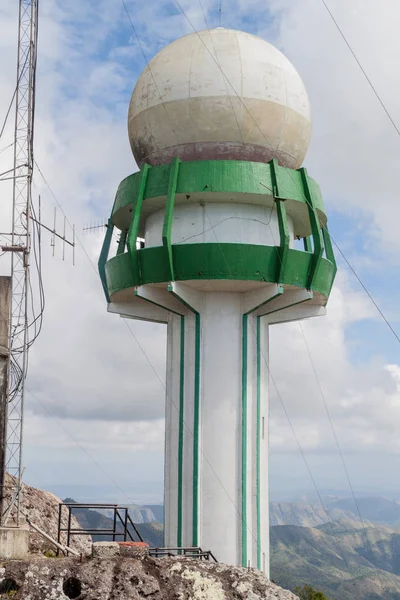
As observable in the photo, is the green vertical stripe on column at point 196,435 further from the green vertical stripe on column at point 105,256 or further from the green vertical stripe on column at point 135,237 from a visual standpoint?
the green vertical stripe on column at point 105,256

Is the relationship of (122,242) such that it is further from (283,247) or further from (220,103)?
(283,247)

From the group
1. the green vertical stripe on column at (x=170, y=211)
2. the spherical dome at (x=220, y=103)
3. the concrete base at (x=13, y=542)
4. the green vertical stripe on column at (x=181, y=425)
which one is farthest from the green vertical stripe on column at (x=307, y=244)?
the concrete base at (x=13, y=542)

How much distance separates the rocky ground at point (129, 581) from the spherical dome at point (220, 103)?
16712mm

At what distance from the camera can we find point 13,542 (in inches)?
1123

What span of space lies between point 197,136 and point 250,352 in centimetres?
871

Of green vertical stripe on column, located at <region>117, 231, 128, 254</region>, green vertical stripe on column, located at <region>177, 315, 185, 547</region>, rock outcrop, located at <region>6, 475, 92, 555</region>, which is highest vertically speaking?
green vertical stripe on column, located at <region>117, 231, 128, 254</region>

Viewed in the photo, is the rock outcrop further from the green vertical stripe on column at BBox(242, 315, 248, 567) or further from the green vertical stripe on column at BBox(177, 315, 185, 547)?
the green vertical stripe on column at BBox(242, 315, 248, 567)

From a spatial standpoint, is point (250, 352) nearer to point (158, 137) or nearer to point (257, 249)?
point (257, 249)

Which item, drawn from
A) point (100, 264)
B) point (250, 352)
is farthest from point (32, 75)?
point (250, 352)

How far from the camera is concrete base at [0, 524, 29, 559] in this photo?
93.2 ft

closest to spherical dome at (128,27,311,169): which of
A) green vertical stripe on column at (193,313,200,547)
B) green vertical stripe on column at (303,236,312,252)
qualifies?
green vertical stripe on column at (303,236,312,252)

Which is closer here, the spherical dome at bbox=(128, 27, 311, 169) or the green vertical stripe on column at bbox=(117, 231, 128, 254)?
the spherical dome at bbox=(128, 27, 311, 169)

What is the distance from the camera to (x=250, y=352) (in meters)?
36.2

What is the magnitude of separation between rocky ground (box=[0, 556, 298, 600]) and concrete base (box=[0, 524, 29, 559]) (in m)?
1.83
